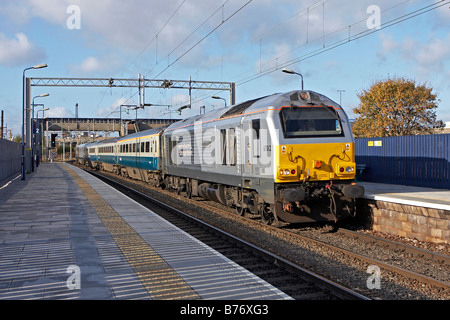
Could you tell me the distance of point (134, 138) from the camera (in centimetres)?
3089

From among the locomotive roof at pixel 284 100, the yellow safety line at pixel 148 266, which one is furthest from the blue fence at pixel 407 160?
the yellow safety line at pixel 148 266

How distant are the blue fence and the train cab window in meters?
7.85

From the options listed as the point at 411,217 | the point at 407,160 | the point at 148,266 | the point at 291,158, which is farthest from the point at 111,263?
the point at 407,160

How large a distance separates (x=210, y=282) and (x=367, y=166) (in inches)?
660

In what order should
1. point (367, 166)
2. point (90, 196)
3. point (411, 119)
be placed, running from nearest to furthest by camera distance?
1. point (90, 196)
2. point (367, 166)
3. point (411, 119)

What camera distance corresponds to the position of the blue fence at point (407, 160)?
678 inches

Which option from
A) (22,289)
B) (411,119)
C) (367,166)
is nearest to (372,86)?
(411,119)

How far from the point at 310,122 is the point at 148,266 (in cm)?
597

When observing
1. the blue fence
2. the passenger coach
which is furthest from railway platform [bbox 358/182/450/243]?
the blue fence

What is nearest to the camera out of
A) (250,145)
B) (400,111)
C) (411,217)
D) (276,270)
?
(276,270)

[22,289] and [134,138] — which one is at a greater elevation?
[134,138]

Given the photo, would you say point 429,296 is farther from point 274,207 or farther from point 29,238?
point 29,238

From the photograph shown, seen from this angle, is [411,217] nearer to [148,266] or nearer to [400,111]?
[148,266]

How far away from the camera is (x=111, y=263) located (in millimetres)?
7645
